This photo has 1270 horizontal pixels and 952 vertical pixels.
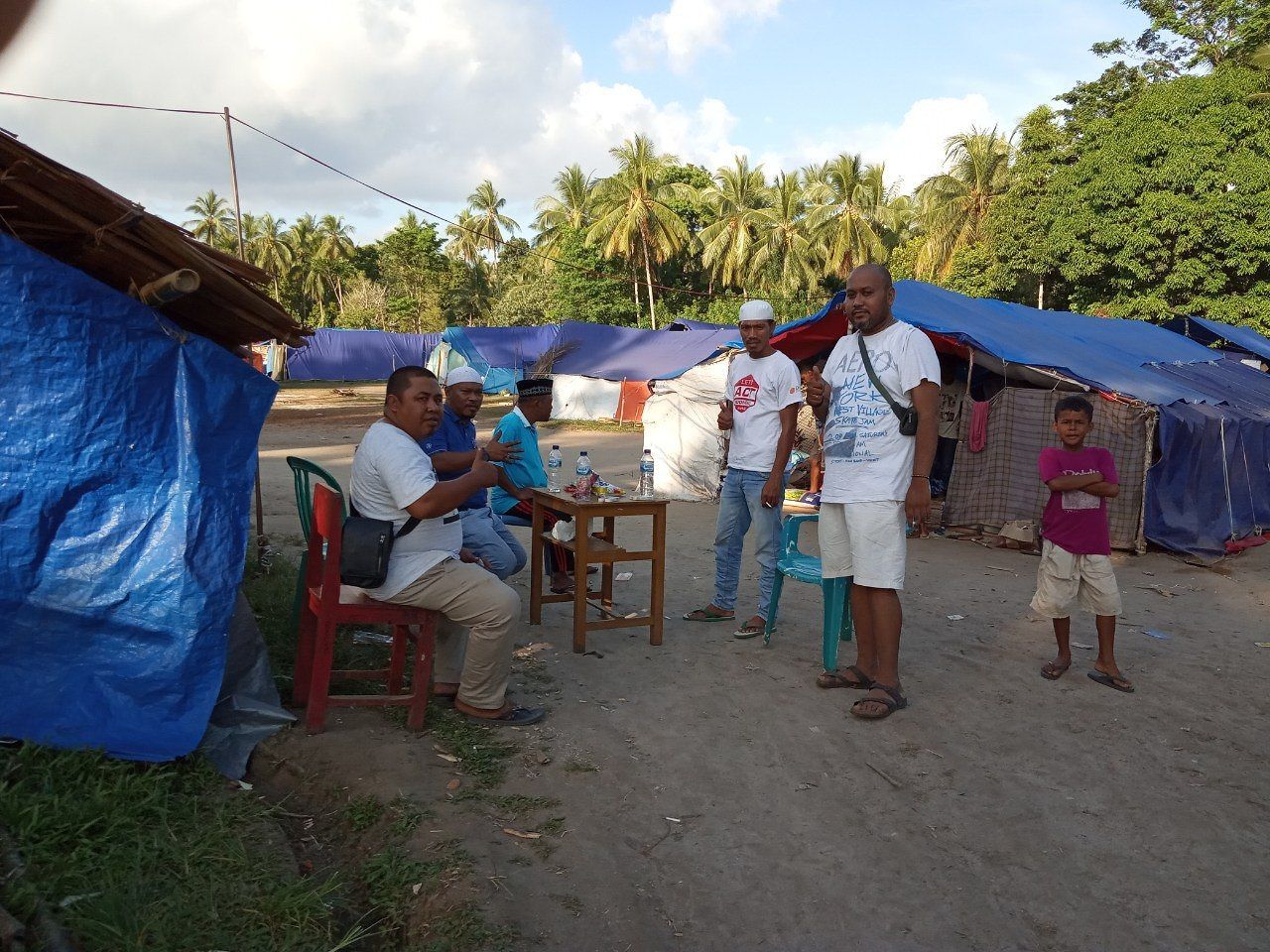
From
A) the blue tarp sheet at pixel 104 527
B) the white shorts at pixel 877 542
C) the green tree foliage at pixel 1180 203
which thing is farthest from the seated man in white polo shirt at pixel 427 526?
the green tree foliage at pixel 1180 203

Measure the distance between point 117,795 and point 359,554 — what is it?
1182 millimetres

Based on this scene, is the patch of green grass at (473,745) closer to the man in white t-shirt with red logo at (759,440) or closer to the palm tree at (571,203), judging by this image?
the man in white t-shirt with red logo at (759,440)

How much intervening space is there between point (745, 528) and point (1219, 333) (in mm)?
14795

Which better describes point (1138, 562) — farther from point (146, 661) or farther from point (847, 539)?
point (146, 661)

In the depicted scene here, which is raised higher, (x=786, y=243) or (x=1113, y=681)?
(x=786, y=243)

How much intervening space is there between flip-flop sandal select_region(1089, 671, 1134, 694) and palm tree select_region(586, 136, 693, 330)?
109ft

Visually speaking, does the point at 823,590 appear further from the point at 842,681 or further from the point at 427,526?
the point at 427,526

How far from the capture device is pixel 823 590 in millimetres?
5551

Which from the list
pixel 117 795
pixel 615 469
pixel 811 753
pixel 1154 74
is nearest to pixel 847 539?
pixel 811 753

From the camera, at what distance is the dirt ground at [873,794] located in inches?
115

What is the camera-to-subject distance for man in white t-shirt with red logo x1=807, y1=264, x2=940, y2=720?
4.38 meters

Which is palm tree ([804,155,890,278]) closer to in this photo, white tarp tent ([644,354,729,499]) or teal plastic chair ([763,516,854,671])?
white tarp tent ([644,354,729,499])

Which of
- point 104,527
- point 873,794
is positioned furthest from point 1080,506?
point 104,527

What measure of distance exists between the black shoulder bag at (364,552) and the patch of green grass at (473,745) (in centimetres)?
75
